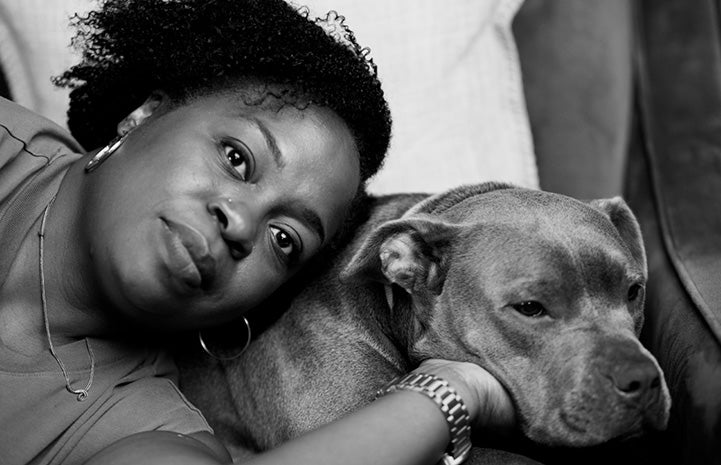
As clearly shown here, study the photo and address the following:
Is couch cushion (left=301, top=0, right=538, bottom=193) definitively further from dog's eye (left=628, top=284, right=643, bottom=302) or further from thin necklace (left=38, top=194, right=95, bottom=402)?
thin necklace (left=38, top=194, right=95, bottom=402)

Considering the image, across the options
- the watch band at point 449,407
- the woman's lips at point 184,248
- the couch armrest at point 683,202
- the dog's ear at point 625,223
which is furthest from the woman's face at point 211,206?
the couch armrest at point 683,202

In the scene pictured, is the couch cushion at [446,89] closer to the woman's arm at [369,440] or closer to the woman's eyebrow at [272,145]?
the woman's eyebrow at [272,145]

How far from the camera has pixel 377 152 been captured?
89.2 inches

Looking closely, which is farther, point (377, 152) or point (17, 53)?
point (17, 53)

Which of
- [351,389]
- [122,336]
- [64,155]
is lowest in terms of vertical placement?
[351,389]

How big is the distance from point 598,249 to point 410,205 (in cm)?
58

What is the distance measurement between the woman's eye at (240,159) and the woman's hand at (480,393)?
0.55m

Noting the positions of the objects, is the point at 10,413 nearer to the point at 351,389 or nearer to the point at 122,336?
the point at 122,336

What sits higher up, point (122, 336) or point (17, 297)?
point (17, 297)

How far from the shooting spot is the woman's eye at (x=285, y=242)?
196 centimetres

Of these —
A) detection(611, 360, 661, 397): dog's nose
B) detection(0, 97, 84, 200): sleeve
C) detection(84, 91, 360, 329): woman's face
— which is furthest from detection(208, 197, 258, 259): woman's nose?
detection(611, 360, 661, 397): dog's nose

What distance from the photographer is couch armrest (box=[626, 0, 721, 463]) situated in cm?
195

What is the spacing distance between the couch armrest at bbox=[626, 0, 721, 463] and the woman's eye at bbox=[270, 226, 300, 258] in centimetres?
90

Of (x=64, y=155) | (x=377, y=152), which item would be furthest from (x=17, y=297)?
(x=377, y=152)
